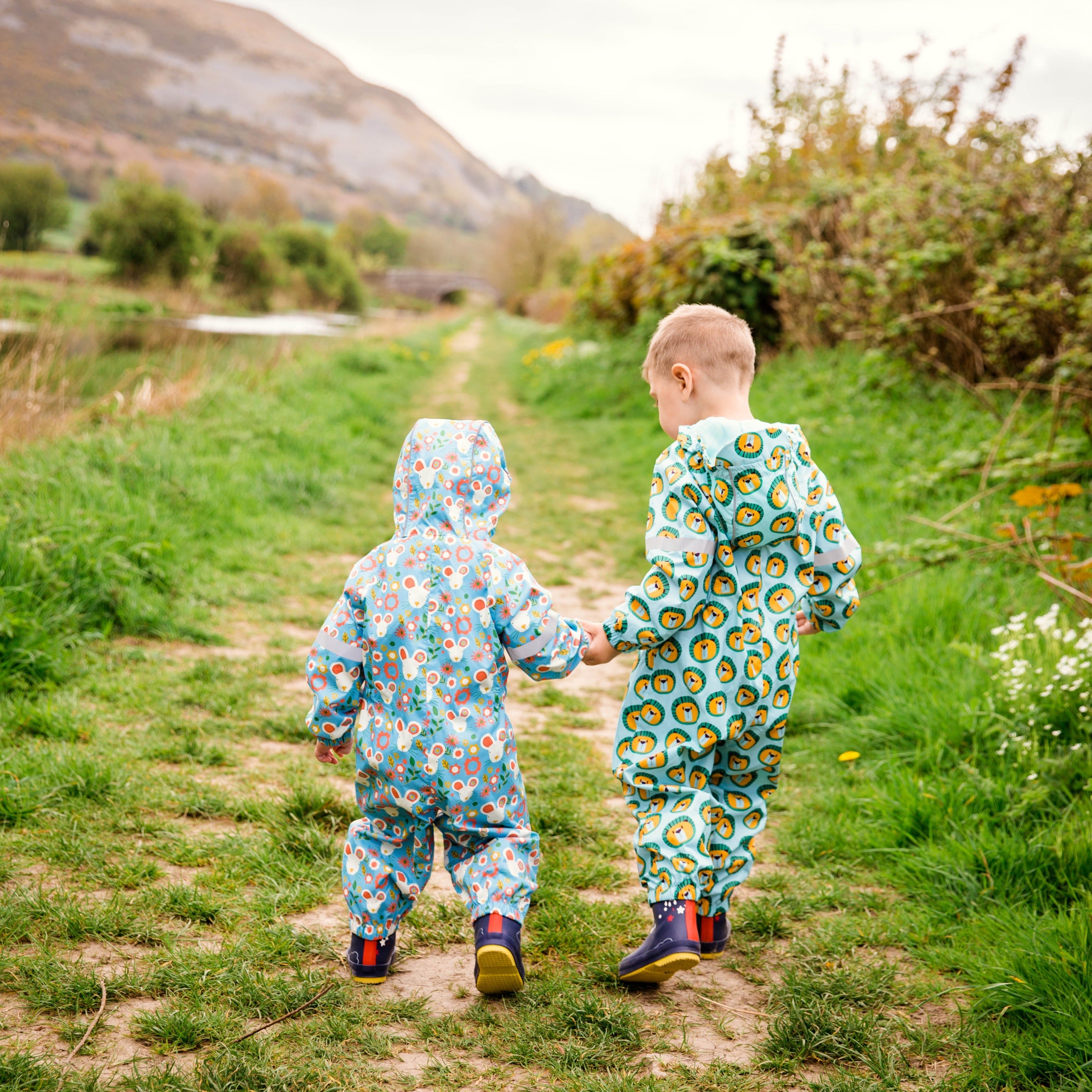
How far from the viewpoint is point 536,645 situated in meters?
1.90

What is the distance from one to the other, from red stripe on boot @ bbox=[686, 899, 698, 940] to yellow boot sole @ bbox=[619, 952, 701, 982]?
0.04 metres

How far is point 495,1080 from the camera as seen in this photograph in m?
1.69

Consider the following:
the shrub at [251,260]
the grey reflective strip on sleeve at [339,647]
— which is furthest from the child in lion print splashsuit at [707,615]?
the shrub at [251,260]

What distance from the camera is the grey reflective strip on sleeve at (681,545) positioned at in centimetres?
184

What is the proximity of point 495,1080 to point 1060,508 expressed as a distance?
13.0 feet

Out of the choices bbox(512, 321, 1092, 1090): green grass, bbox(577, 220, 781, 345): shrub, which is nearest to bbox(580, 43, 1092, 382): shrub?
bbox(577, 220, 781, 345): shrub

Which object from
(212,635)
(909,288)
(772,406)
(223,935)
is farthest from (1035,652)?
(772,406)

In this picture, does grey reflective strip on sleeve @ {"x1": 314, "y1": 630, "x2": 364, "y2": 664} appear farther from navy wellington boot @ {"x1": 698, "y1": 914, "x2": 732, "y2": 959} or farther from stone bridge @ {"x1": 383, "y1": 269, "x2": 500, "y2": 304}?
stone bridge @ {"x1": 383, "y1": 269, "x2": 500, "y2": 304}

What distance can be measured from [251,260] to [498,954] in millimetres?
31135

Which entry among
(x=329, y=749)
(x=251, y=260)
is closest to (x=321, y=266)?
(x=251, y=260)

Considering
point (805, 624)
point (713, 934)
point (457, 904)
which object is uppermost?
point (805, 624)

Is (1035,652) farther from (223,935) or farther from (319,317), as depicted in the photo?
(319,317)

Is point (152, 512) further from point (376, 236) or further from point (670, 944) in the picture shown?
point (376, 236)

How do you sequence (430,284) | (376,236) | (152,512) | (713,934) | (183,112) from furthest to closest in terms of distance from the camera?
1. (183,112)
2. (376,236)
3. (430,284)
4. (152,512)
5. (713,934)
